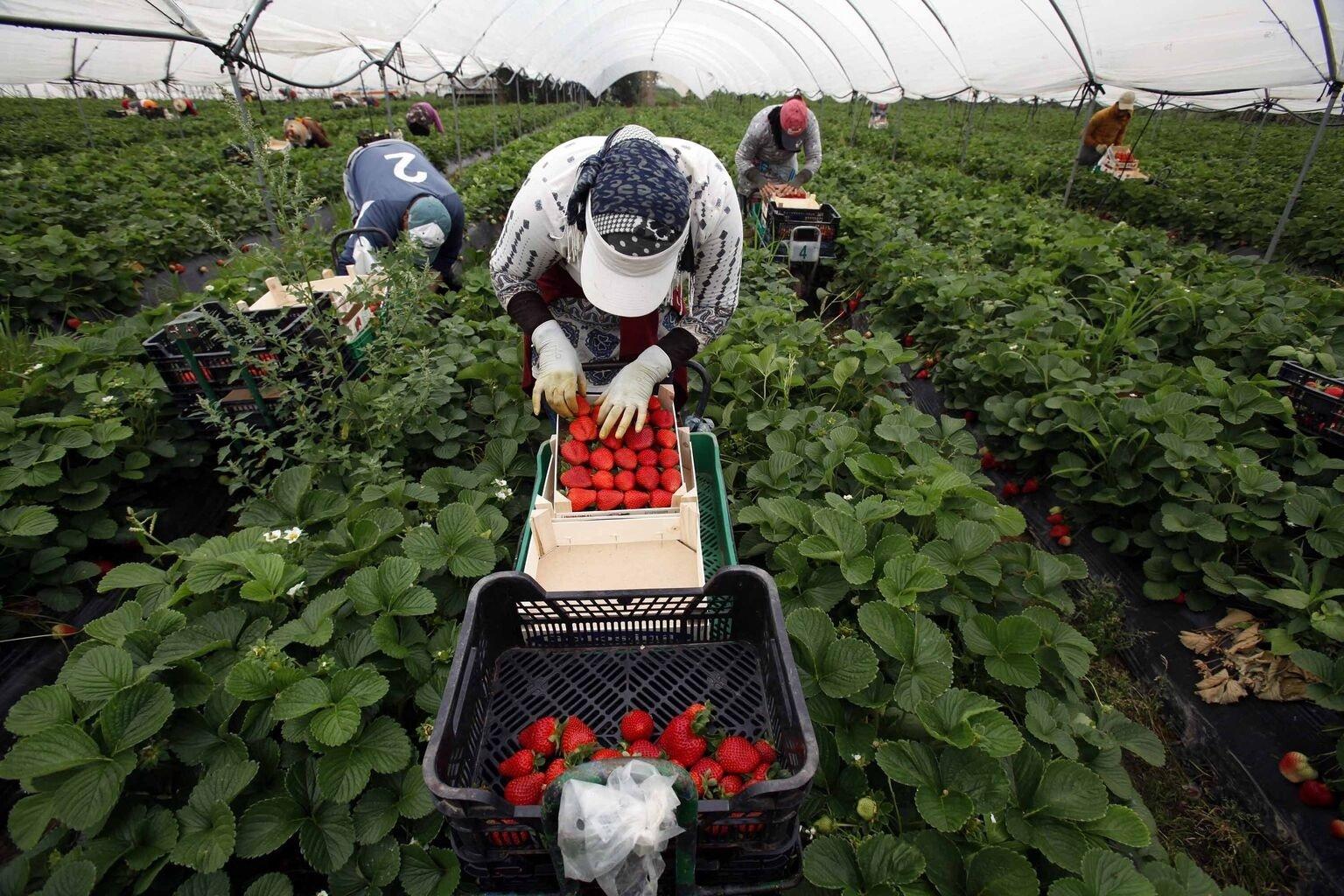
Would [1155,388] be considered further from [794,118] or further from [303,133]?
[303,133]

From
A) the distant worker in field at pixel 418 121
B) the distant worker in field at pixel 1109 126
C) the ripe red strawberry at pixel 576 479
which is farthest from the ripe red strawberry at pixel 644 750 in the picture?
the distant worker in field at pixel 1109 126

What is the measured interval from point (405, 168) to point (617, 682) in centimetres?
421

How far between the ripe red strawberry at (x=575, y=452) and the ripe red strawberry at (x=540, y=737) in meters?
0.95

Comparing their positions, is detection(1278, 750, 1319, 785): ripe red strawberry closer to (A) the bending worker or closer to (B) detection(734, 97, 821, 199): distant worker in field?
(A) the bending worker

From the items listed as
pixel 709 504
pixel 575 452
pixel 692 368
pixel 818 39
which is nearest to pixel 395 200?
pixel 692 368

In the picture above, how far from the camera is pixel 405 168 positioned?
168 inches

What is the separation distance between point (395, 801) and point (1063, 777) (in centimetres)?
156

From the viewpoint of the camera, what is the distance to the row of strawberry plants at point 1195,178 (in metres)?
7.70

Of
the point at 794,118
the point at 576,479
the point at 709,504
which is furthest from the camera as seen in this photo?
the point at 794,118

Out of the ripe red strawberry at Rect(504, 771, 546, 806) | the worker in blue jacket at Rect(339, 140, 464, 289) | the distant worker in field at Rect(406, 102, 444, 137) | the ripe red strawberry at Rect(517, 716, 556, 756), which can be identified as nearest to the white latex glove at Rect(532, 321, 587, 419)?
the ripe red strawberry at Rect(517, 716, 556, 756)

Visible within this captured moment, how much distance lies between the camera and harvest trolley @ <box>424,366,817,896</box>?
1.00 metres

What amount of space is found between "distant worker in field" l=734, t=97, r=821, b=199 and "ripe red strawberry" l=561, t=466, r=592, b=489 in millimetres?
5003

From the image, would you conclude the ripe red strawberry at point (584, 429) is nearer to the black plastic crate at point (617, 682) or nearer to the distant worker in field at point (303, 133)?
the black plastic crate at point (617, 682)

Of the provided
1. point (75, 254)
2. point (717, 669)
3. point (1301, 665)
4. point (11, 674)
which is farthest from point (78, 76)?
point (1301, 665)
